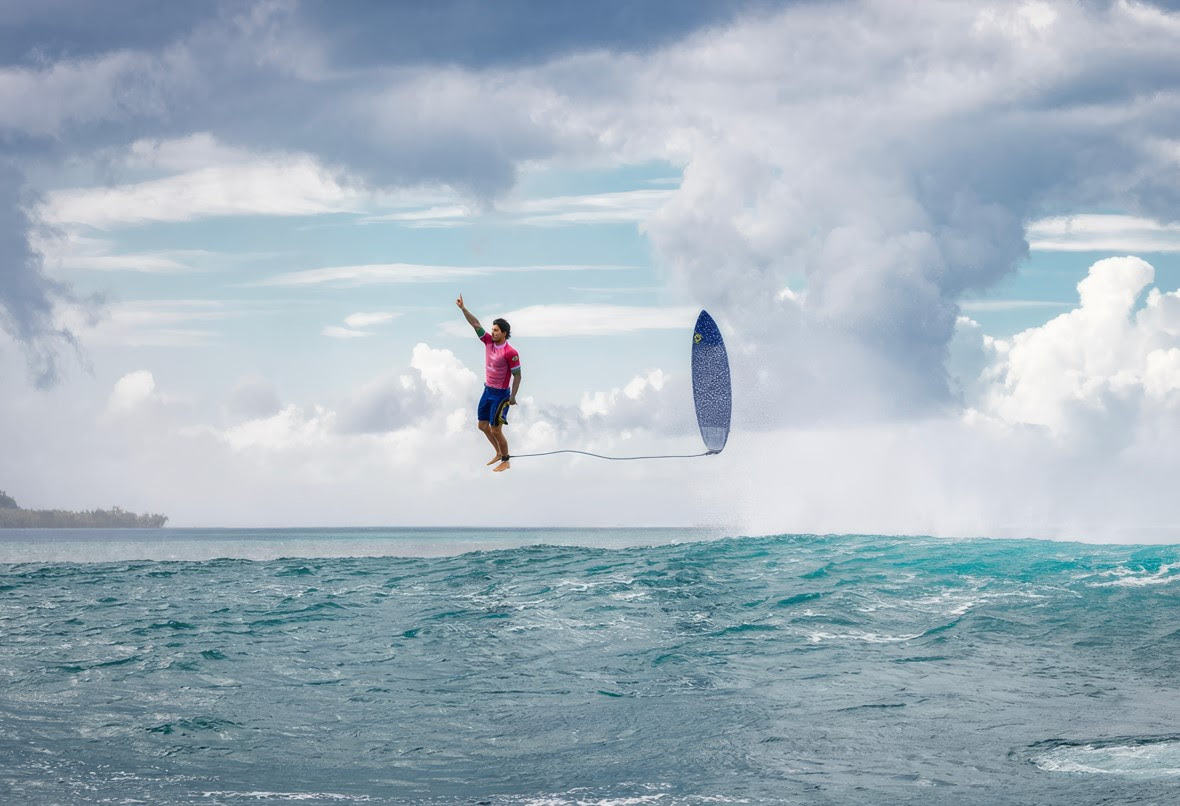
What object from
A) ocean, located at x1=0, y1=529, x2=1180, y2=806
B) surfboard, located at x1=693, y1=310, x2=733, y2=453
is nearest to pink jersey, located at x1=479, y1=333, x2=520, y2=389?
ocean, located at x1=0, y1=529, x2=1180, y2=806

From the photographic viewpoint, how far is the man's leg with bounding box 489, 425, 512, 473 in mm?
16688

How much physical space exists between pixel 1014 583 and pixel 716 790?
13.3m

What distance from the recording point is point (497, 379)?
1622 centimetres

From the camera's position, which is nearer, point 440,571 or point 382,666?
point 382,666

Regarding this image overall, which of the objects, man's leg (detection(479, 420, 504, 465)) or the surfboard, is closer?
man's leg (detection(479, 420, 504, 465))

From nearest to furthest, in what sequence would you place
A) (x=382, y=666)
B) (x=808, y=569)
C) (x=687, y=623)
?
(x=382, y=666), (x=687, y=623), (x=808, y=569)

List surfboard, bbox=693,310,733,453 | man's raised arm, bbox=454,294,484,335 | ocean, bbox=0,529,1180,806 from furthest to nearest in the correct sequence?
1. surfboard, bbox=693,310,733,453
2. man's raised arm, bbox=454,294,484,335
3. ocean, bbox=0,529,1180,806

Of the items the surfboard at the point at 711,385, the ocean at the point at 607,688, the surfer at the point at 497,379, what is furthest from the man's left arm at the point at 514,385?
the surfboard at the point at 711,385

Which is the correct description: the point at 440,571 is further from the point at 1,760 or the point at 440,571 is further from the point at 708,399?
the point at 1,760

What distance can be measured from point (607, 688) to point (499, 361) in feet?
21.6

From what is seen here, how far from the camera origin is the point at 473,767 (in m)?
8.55

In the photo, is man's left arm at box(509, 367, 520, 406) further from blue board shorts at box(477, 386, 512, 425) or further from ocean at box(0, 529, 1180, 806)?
ocean at box(0, 529, 1180, 806)

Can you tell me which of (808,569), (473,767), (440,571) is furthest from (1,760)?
(808,569)

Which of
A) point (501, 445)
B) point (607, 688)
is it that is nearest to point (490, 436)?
point (501, 445)
